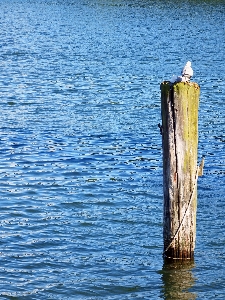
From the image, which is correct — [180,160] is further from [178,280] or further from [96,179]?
[96,179]

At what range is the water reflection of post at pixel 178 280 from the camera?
34.8ft

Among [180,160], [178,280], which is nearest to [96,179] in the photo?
[178,280]

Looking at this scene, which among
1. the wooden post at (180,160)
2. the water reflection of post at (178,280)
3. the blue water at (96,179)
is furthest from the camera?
the blue water at (96,179)

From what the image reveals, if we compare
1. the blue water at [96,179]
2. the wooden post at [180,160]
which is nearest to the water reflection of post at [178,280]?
the blue water at [96,179]

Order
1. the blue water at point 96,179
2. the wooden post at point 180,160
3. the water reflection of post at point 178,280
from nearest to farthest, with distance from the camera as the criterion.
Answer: the wooden post at point 180,160
the water reflection of post at point 178,280
the blue water at point 96,179

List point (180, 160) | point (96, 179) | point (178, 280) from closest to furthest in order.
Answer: point (180, 160) → point (178, 280) → point (96, 179)

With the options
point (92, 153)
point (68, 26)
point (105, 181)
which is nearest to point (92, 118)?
point (92, 153)

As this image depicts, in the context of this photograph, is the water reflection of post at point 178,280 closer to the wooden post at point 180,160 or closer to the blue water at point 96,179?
the blue water at point 96,179

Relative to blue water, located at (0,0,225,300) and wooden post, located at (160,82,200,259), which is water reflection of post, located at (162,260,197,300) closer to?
blue water, located at (0,0,225,300)

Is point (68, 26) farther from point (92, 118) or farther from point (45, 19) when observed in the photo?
point (92, 118)

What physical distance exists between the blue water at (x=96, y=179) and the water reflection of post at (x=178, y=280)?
0.05 ft

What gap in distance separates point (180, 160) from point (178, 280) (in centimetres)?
196

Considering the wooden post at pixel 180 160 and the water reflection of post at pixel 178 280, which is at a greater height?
the wooden post at pixel 180 160

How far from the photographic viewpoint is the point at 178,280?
11.0 metres
